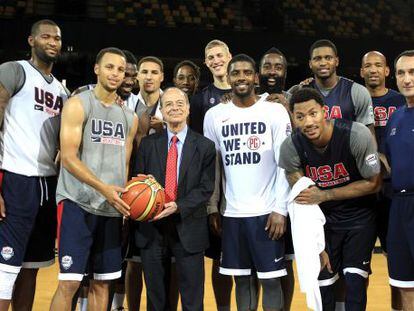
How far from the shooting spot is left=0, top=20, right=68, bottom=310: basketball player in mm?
3934

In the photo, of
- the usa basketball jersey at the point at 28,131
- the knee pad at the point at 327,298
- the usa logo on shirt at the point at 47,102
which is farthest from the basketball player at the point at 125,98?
the knee pad at the point at 327,298

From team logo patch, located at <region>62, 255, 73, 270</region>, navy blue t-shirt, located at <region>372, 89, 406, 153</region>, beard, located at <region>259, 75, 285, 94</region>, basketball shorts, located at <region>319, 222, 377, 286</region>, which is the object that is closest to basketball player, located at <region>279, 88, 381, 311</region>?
basketball shorts, located at <region>319, 222, 377, 286</region>

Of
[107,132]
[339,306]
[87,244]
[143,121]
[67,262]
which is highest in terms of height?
[143,121]

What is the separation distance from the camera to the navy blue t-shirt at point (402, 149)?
3.76 m

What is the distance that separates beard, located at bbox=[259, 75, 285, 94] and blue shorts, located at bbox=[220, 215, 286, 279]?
1.15 meters

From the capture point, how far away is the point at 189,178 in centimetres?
402

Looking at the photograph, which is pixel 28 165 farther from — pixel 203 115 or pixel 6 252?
pixel 203 115

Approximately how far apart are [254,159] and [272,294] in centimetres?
90

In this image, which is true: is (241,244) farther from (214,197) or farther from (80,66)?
(80,66)

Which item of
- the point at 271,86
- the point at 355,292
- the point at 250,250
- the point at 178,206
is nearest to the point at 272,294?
the point at 250,250

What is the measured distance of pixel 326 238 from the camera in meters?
4.02

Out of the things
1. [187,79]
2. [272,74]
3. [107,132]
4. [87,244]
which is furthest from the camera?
[187,79]

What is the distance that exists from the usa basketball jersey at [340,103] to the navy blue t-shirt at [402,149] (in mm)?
455

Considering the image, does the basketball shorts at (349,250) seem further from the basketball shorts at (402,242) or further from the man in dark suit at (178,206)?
the man in dark suit at (178,206)
